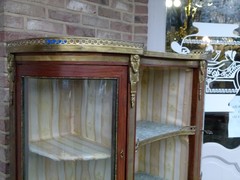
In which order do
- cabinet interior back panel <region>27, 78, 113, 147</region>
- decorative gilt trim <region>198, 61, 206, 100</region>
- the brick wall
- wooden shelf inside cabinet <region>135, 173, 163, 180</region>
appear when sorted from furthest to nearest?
1. wooden shelf inside cabinet <region>135, 173, 163, 180</region>
2. decorative gilt trim <region>198, 61, 206, 100</region>
3. the brick wall
4. cabinet interior back panel <region>27, 78, 113, 147</region>

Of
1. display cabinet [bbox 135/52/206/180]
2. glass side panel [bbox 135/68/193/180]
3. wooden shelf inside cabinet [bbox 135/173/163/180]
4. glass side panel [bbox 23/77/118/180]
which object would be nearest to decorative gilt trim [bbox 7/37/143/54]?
glass side panel [bbox 23/77/118/180]

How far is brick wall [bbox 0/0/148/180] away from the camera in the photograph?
1.26 m

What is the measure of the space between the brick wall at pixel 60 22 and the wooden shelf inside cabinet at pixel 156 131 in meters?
0.58

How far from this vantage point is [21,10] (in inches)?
50.2

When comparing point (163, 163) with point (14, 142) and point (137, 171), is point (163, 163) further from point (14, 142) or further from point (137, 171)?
point (14, 142)

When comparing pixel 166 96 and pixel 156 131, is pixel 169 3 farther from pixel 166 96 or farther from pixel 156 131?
pixel 156 131

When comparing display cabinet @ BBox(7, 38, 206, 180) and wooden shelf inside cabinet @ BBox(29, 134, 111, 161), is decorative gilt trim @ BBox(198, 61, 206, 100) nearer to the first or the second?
display cabinet @ BBox(7, 38, 206, 180)

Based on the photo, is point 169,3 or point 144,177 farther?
point 169,3

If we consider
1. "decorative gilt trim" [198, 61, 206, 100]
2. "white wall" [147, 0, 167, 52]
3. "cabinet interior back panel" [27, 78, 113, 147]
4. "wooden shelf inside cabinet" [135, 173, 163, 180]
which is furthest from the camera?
"white wall" [147, 0, 167, 52]

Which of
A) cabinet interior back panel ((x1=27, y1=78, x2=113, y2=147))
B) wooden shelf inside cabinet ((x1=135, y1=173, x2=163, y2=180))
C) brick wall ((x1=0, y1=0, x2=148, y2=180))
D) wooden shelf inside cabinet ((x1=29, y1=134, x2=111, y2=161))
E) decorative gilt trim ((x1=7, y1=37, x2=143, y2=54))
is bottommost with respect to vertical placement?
wooden shelf inside cabinet ((x1=135, y1=173, x2=163, y2=180))

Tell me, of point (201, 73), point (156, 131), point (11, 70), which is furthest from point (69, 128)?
point (201, 73)

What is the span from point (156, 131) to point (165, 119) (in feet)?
0.69

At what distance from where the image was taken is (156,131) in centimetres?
143

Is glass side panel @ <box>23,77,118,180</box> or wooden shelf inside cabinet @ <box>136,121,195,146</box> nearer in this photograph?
glass side panel @ <box>23,77,118,180</box>
